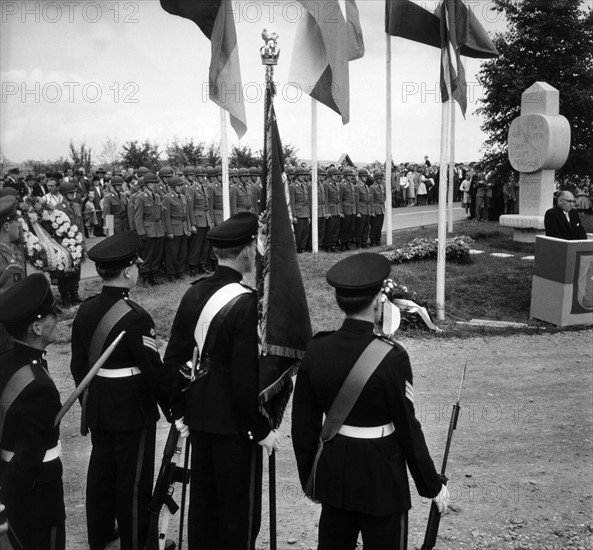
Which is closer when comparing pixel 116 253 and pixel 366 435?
pixel 366 435

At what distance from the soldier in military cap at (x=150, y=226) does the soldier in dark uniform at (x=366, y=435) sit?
9478 millimetres

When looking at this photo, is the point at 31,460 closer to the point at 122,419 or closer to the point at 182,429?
the point at 122,419

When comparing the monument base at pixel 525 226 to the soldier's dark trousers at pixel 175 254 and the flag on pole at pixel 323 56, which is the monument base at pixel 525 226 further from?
the flag on pole at pixel 323 56

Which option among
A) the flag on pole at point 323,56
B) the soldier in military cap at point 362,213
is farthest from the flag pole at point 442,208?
the soldier in military cap at point 362,213

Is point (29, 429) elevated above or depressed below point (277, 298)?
below

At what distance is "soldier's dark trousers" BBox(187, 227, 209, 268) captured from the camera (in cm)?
1317

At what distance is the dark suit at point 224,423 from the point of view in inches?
133

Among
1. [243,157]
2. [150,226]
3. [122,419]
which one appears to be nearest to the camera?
[122,419]

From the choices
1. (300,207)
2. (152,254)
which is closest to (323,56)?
(152,254)

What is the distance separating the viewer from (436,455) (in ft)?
17.4

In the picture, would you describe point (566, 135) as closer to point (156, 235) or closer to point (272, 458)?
point (156, 235)

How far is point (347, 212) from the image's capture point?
16.3m

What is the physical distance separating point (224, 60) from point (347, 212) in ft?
32.0

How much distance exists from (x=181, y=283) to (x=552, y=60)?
469 inches
